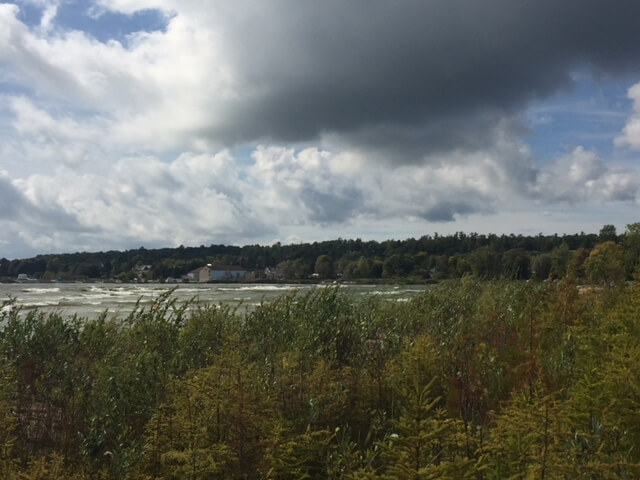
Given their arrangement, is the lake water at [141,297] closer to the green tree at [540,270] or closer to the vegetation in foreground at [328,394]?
the vegetation in foreground at [328,394]

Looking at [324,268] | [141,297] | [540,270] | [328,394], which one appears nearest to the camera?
[328,394]

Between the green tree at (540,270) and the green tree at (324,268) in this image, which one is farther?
the green tree at (324,268)

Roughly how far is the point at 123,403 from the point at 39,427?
39.3 inches

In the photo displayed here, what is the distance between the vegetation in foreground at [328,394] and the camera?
3514mm

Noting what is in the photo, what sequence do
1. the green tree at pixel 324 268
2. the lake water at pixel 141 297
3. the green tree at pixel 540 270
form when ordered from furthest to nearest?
the green tree at pixel 324 268
the lake water at pixel 141 297
the green tree at pixel 540 270

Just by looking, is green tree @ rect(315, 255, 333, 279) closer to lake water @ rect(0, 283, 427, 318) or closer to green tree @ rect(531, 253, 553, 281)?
lake water @ rect(0, 283, 427, 318)

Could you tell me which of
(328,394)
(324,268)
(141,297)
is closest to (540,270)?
(141,297)

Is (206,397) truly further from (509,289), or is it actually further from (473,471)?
(509,289)

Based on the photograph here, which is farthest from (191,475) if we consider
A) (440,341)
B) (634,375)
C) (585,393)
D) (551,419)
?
(440,341)

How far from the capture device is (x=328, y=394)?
621 centimetres

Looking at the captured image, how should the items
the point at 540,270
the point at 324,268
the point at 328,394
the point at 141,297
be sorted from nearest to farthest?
1. the point at 328,394
2. the point at 141,297
3. the point at 540,270
4. the point at 324,268

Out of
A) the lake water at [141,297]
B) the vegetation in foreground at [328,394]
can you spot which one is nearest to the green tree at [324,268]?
the lake water at [141,297]

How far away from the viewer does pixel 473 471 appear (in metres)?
2.79

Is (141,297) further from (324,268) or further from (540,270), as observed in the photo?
(324,268)
